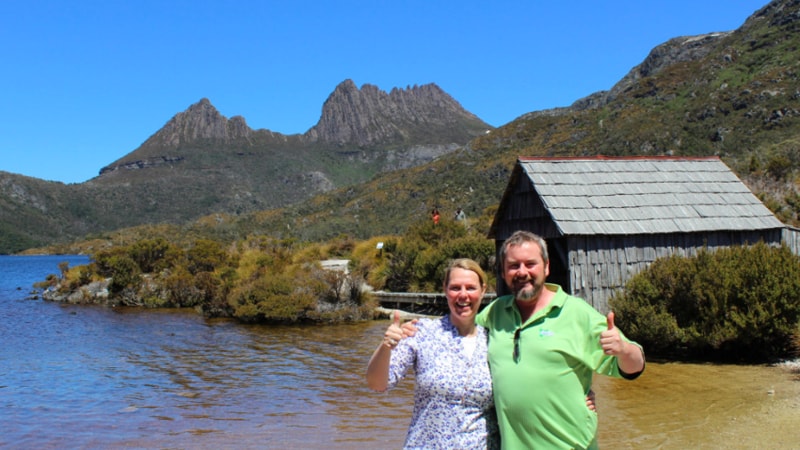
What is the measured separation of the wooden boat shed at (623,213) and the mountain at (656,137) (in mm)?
8492

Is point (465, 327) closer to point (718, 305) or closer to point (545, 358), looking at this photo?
point (545, 358)

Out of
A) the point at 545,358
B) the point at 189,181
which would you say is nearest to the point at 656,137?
the point at 545,358

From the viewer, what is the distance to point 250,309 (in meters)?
19.6

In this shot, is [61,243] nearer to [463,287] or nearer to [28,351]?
[28,351]

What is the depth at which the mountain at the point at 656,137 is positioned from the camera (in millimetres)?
41031

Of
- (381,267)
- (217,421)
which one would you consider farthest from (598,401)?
(381,267)

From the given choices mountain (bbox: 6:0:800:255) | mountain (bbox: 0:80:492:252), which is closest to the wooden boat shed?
mountain (bbox: 6:0:800:255)

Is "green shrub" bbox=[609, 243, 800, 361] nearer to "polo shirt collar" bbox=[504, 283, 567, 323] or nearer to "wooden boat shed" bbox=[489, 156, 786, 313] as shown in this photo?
"wooden boat shed" bbox=[489, 156, 786, 313]

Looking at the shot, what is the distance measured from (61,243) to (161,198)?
2264 cm

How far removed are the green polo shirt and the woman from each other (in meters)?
0.10

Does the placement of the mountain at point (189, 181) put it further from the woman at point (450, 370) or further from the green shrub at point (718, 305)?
the woman at point (450, 370)

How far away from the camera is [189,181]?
152000 millimetres

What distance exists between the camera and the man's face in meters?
3.38

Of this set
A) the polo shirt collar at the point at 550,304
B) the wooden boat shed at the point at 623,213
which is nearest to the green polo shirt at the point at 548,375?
the polo shirt collar at the point at 550,304
